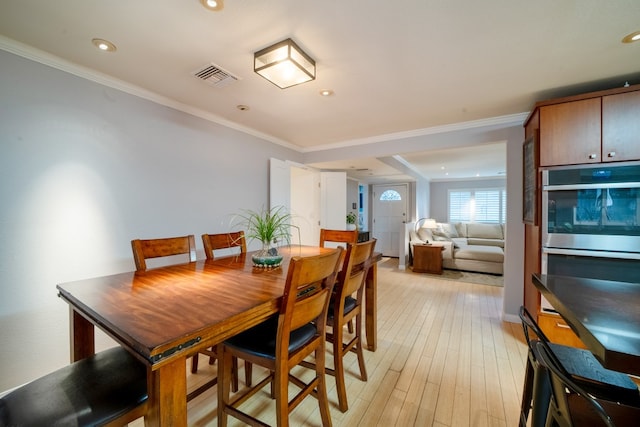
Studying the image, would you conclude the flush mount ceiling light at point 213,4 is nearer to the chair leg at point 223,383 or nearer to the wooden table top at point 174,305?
the wooden table top at point 174,305

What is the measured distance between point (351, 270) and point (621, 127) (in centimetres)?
241

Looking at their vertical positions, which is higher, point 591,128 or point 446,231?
point 591,128

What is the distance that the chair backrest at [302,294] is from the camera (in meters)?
1.09

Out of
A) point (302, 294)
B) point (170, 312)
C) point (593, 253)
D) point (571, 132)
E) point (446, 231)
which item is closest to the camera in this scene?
point (170, 312)

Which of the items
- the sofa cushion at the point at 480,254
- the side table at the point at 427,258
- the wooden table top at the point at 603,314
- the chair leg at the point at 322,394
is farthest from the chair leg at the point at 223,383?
the sofa cushion at the point at 480,254

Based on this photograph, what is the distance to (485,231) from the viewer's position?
6.81m

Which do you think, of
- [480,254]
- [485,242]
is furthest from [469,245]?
[480,254]

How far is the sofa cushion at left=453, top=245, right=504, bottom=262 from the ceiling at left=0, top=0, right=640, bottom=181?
3225 mm

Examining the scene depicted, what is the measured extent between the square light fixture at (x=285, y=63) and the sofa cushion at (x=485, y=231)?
6.75 m

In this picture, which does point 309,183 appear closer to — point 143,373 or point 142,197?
point 142,197

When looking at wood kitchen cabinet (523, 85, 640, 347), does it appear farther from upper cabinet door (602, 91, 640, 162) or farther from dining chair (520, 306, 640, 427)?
dining chair (520, 306, 640, 427)

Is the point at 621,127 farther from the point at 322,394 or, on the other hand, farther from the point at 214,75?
the point at 214,75

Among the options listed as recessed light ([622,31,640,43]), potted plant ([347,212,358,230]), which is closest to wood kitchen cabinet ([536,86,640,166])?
recessed light ([622,31,640,43])

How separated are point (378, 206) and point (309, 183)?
10.5ft
